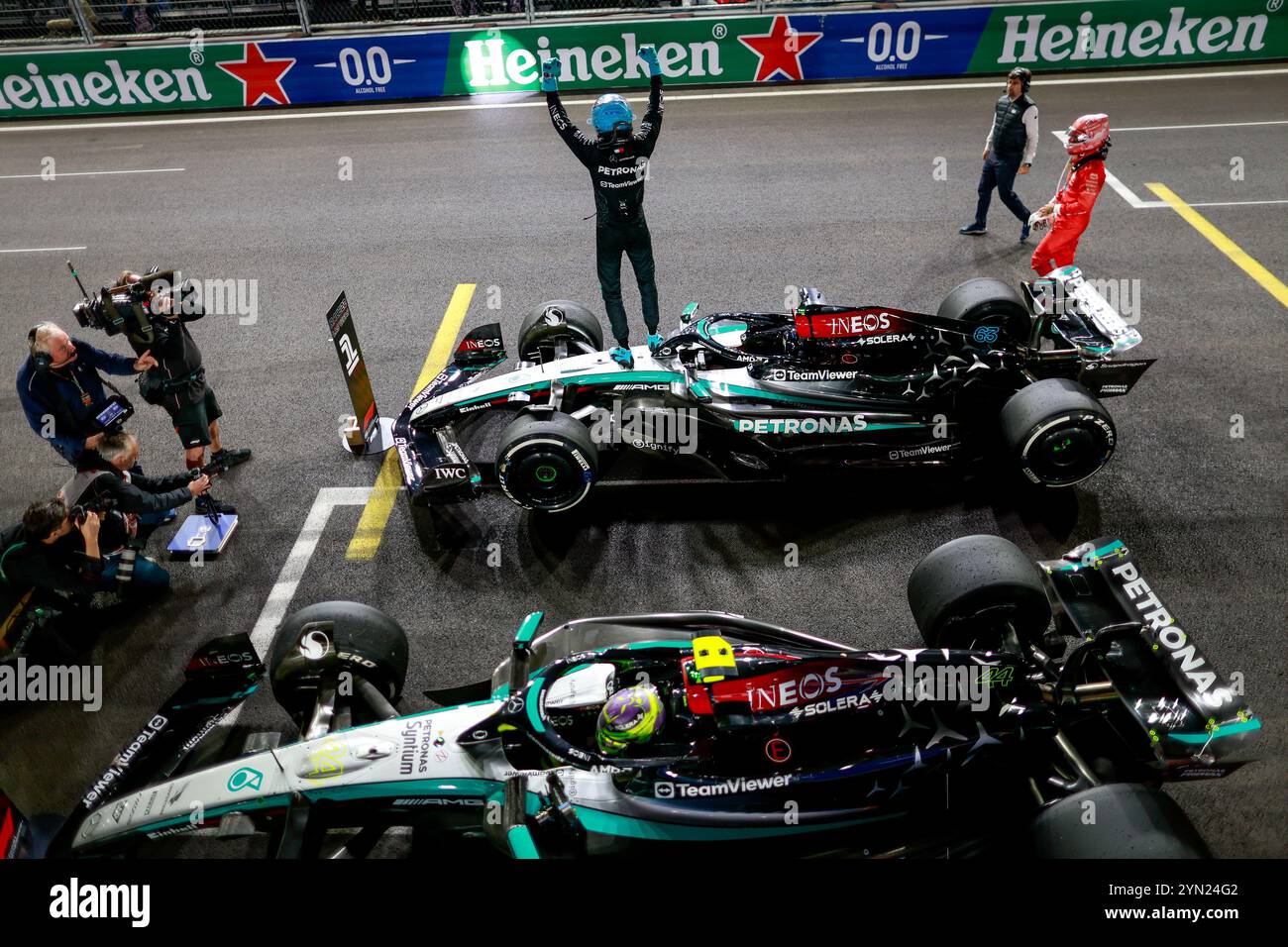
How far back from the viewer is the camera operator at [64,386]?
5.75m

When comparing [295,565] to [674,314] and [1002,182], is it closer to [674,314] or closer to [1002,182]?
[674,314]

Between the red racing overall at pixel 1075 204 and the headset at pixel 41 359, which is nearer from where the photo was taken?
the headset at pixel 41 359

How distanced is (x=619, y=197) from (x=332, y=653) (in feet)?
14.5

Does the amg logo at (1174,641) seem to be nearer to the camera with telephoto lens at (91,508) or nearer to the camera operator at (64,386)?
the camera with telephoto lens at (91,508)

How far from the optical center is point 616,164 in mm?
7055

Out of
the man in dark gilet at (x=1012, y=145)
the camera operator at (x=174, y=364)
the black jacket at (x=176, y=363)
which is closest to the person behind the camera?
the camera operator at (x=174, y=364)

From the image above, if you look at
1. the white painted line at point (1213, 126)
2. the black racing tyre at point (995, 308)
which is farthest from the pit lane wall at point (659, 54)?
the black racing tyre at point (995, 308)

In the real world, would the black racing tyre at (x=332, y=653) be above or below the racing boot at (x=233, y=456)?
below

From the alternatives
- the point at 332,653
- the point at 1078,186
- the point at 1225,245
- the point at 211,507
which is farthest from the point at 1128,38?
the point at 332,653

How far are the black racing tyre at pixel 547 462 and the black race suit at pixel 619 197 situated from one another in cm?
207

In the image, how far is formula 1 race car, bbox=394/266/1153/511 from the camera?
230 inches

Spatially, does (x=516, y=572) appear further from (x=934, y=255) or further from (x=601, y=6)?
(x=601, y=6)

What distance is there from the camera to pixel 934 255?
30.1 feet

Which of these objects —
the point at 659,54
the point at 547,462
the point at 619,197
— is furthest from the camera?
the point at 659,54
